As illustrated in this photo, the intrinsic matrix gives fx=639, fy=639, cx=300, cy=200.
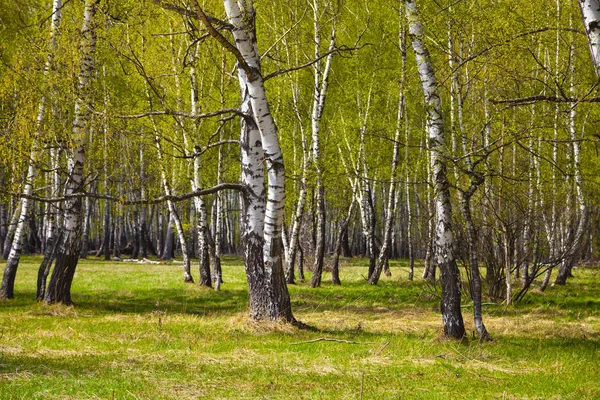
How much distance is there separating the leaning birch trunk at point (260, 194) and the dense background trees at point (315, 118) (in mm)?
36

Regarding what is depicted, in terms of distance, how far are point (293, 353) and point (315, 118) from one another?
11.3 m

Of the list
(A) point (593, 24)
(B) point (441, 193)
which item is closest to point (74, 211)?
(B) point (441, 193)

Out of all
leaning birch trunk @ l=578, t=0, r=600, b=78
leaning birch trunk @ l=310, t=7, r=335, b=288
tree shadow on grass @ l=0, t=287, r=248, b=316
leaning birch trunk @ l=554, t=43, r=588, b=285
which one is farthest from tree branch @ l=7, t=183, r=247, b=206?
leaning birch trunk @ l=554, t=43, r=588, b=285

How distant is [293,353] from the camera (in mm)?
8375

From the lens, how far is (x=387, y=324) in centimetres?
1178

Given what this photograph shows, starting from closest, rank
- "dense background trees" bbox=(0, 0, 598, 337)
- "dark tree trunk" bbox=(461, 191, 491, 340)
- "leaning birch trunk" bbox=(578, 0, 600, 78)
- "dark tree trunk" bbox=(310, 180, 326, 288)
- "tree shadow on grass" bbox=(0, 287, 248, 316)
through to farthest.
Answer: "leaning birch trunk" bbox=(578, 0, 600, 78) < "dark tree trunk" bbox=(461, 191, 491, 340) < "dense background trees" bbox=(0, 0, 598, 337) < "tree shadow on grass" bbox=(0, 287, 248, 316) < "dark tree trunk" bbox=(310, 180, 326, 288)

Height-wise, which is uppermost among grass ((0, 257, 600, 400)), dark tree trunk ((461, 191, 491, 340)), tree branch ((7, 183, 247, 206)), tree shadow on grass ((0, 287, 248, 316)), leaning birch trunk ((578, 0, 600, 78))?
leaning birch trunk ((578, 0, 600, 78))

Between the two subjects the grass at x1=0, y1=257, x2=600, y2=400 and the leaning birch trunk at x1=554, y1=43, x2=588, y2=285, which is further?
the leaning birch trunk at x1=554, y1=43, x2=588, y2=285

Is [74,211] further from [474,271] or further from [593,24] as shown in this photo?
[593,24]

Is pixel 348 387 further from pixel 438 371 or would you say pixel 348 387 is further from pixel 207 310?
pixel 207 310

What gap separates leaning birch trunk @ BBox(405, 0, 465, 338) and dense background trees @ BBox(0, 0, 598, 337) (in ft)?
0.29

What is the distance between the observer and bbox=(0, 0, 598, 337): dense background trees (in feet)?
33.1

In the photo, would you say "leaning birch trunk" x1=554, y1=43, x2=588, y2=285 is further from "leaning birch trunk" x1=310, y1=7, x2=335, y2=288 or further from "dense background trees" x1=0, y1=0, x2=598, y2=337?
"leaning birch trunk" x1=310, y1=7, x2=335, y2=288

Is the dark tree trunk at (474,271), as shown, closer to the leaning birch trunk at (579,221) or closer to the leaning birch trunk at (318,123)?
the leaning birch trunk at (579,221)
